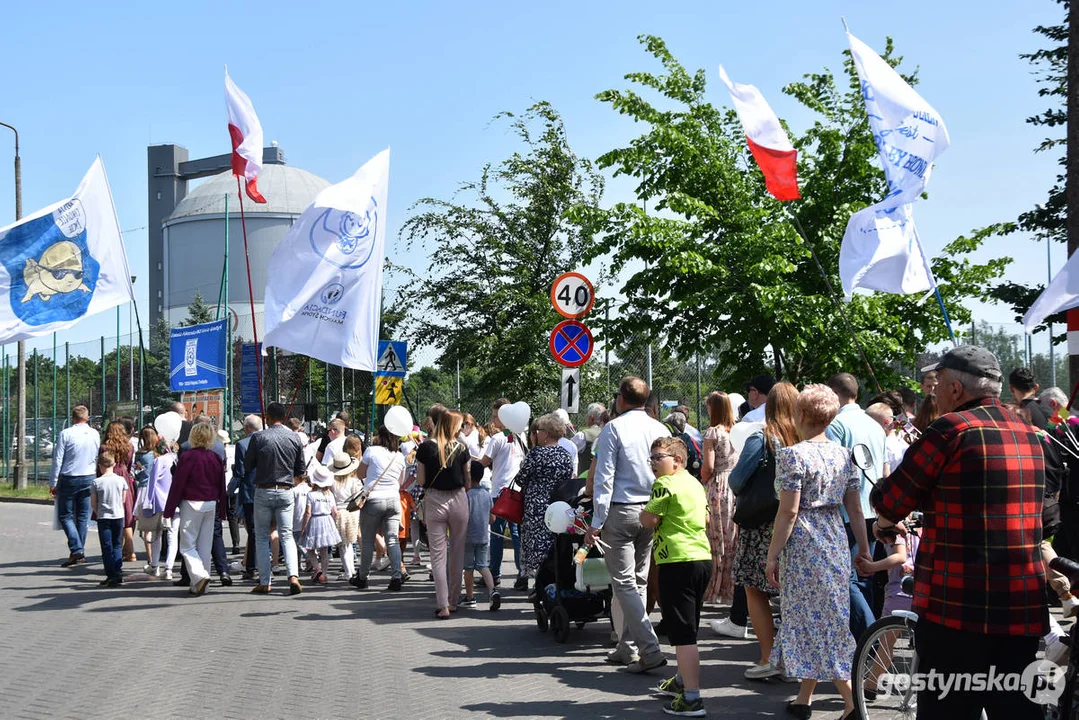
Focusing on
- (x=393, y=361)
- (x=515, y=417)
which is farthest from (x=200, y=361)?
(x=515, y=417)

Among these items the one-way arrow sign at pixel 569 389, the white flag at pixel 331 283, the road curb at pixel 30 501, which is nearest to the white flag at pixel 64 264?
the white flag at pixel 331 283

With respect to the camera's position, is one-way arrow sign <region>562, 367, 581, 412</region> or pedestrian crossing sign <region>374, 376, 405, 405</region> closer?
one-way arrow sign <region>562, 367, 581, 412</region>

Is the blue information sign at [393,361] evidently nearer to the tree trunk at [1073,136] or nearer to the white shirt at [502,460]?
the white shirt at [502,460]

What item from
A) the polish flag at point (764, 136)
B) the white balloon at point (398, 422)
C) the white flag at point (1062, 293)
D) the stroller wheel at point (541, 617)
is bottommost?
the stroller wheel at point (541, 617)

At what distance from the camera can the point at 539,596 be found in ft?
30.9

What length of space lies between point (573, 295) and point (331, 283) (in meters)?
3.17

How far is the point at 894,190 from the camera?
8.96 meters

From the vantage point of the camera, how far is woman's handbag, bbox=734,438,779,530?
7.10 meters

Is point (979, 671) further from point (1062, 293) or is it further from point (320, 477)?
point (320, 477)

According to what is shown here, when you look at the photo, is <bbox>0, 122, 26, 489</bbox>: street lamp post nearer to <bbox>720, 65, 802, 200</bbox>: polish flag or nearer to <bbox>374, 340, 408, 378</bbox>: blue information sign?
<bbox>374, 340, 408, 378</bbox>: blue information sign

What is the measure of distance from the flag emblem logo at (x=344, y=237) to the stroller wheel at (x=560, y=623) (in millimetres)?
4198

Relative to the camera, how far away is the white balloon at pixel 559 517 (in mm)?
8586

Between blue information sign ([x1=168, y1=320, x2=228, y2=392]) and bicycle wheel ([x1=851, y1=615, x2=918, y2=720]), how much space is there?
1755cm

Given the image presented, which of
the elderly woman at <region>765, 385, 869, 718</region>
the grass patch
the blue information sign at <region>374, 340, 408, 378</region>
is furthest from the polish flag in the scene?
the grass patch
